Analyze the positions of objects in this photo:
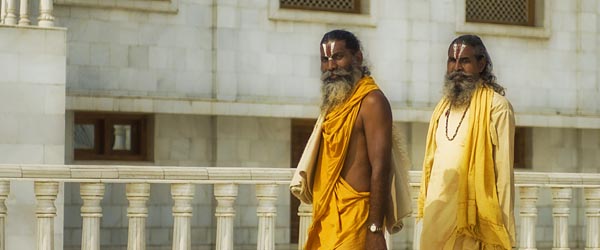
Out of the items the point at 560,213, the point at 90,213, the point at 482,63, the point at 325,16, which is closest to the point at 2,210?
the point at 90,213

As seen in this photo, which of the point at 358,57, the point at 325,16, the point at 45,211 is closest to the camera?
the point at 358,57

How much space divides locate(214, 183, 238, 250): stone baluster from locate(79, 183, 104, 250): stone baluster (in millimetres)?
937

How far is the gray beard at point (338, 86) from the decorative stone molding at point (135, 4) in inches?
366

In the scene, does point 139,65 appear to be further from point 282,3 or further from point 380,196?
point 380,196

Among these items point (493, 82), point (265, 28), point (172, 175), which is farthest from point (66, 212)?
point (493, 82)

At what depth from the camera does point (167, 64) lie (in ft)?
63.4

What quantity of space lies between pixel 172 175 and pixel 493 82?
3.12 m

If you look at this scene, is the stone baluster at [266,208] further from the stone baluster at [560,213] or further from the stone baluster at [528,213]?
the stone baluster at [560,213]

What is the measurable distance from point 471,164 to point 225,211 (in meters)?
3.00

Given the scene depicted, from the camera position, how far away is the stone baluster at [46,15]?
Answer: 1600cm

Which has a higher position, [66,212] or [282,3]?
[282,3]

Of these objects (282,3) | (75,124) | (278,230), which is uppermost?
(282,3)

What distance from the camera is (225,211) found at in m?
12.8

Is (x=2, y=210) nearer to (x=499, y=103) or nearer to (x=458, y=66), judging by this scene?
(x=458, y=66)
